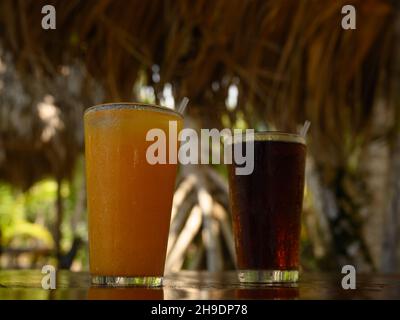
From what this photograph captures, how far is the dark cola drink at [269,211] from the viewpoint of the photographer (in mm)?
769

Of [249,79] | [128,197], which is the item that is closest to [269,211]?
[128,197]

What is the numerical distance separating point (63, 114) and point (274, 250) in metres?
2.96

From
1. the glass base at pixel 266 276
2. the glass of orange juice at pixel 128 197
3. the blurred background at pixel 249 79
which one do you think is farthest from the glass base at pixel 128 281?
the blurred background at pixel 249 79

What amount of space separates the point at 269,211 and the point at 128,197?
0.67 feet

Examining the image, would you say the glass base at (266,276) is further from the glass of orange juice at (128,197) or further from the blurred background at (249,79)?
the blurred background at (249,79)

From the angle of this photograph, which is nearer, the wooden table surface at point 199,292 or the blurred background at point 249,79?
the wooden table surface at point 199,292

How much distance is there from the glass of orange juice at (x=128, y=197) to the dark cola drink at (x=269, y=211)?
0.12m

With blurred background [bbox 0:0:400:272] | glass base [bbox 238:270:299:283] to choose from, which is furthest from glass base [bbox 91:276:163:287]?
blurred background [bbox 0:0:400:272]

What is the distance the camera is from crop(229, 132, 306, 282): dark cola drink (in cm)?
77

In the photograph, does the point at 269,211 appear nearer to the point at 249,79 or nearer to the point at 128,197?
the point at 128,197

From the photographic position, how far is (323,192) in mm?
3355

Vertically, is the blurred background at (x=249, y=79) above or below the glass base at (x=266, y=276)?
above

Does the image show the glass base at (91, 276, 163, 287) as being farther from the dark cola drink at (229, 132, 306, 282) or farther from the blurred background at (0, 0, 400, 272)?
the blurred background at (0, 0, 400, 272)

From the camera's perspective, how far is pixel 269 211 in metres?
0.77
